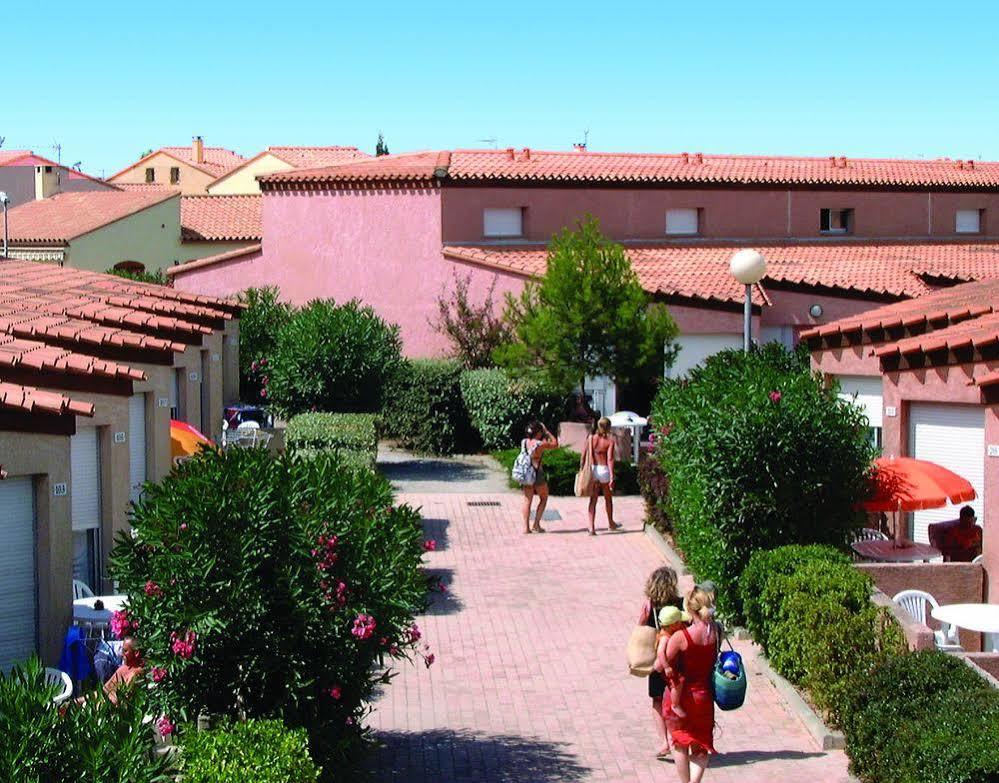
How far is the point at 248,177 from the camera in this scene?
2778 inches

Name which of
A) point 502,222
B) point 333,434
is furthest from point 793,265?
point 333,434

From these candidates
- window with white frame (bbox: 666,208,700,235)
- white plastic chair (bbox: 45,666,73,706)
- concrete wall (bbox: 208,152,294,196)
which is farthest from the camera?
concrete wall (bbox: 208,152,294,196)

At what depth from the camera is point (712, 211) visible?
39.2 metres

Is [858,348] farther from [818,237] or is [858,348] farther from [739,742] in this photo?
[818,237]

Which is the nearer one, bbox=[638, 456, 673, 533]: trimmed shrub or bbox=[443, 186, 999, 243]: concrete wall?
bbox=[638, 456, 673, 533]: trimmed shrub

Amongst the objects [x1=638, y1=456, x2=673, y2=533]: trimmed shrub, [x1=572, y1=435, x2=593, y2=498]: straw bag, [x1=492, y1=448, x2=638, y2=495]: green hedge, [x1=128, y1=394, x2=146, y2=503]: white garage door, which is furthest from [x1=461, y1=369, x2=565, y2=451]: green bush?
[x1=128, y1=394, x2=146, y2=503]: white garage door

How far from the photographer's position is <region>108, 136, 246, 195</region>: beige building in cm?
7912

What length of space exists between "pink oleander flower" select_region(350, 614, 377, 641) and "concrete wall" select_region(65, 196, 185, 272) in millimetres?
45290

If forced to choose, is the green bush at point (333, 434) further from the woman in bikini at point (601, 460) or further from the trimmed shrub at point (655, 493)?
the trimmed shrub at point (655, 493)

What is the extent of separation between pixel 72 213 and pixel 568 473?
3656cm

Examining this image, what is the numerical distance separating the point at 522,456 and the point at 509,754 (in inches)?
380

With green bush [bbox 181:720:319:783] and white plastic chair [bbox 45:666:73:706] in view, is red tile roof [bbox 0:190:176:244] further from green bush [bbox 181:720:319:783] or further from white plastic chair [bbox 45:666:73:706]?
green bush [bbox 181:720:319:783]

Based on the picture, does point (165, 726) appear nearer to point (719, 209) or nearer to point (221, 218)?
point (719, 209)

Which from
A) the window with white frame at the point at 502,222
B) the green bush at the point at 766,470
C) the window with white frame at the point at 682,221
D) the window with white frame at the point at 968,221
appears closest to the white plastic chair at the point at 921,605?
the green bush at the point at 766,470
